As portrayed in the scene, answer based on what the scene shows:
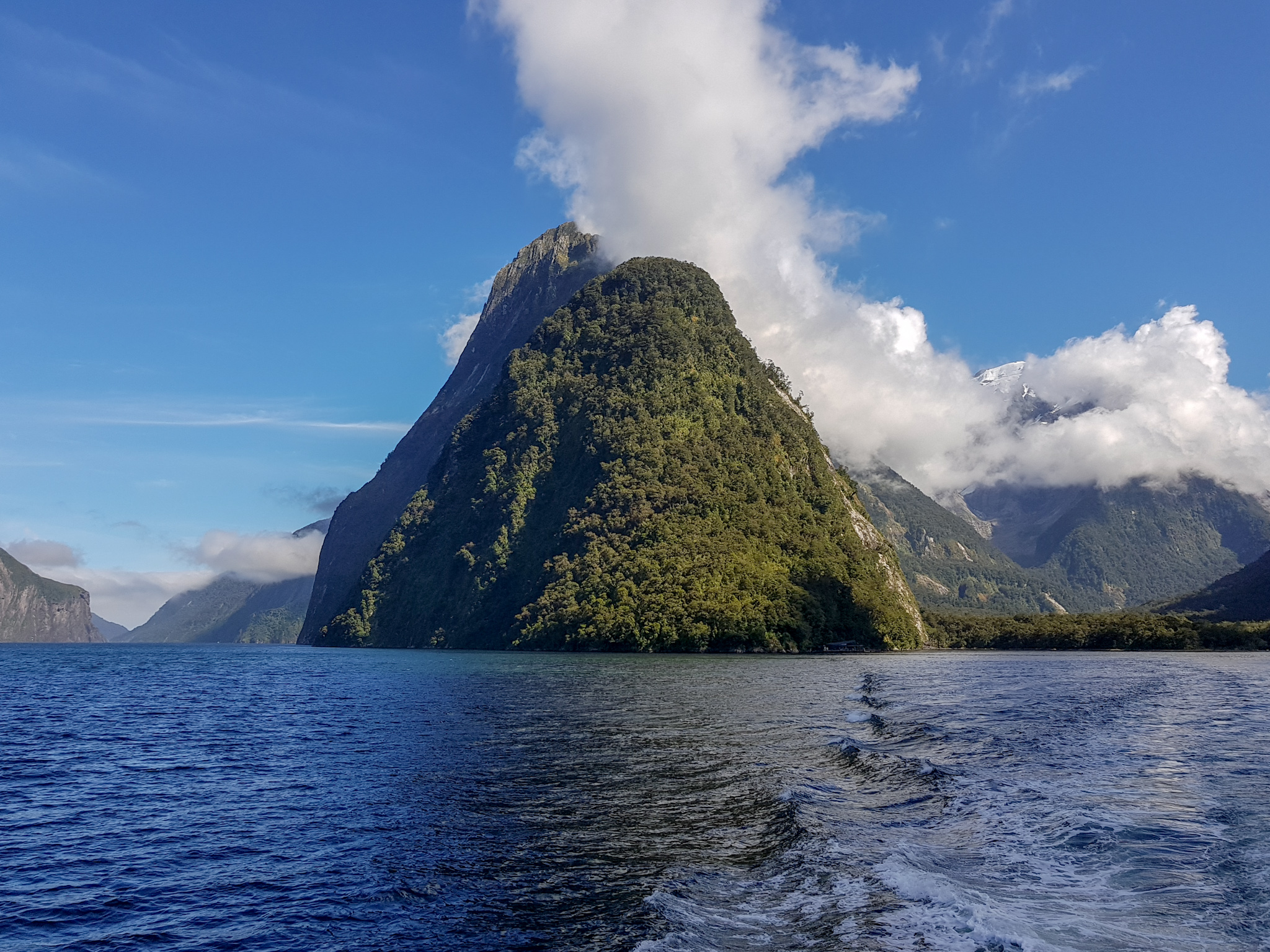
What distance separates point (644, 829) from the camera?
2533cm

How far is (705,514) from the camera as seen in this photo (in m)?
191

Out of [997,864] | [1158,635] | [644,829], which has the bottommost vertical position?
[997,864]

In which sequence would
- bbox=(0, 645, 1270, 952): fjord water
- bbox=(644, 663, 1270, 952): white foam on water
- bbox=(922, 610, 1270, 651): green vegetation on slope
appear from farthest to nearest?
bbox=(922, 610, 1270, 651): green vegetation on slope → bbox=(0, 645, 1270, 952): fjord water → bbox=(644, 663, 1270, 952): white foam on water

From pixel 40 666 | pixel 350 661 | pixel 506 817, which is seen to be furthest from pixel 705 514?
pixel 506 817

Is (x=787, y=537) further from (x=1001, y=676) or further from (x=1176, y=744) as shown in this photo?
(x=1176, y=744)

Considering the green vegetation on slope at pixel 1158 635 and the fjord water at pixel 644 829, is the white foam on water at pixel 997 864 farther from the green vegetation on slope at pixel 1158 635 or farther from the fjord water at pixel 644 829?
the green vegetation on slope at pixel 1158 635

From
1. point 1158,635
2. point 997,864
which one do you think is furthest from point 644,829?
point 1158,635

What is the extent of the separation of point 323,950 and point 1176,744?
39.1m

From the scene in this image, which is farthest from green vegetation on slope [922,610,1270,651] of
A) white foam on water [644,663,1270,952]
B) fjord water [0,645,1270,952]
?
white foam on water [644,663,1270,952]

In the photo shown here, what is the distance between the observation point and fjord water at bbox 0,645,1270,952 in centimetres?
1819

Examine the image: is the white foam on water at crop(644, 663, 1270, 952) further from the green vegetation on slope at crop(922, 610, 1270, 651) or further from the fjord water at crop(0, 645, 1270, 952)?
the green vegetation on slope at crop(922, 610, 1270, 651)

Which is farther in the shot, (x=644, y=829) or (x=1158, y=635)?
(x=1158, y=635)

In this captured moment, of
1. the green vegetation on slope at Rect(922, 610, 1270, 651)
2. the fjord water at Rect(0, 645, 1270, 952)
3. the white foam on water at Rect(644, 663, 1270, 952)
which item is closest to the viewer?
the white foam on water at Rect(644, 663, 1270, 952)

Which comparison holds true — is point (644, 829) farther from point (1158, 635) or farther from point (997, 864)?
point (1158, 635)
